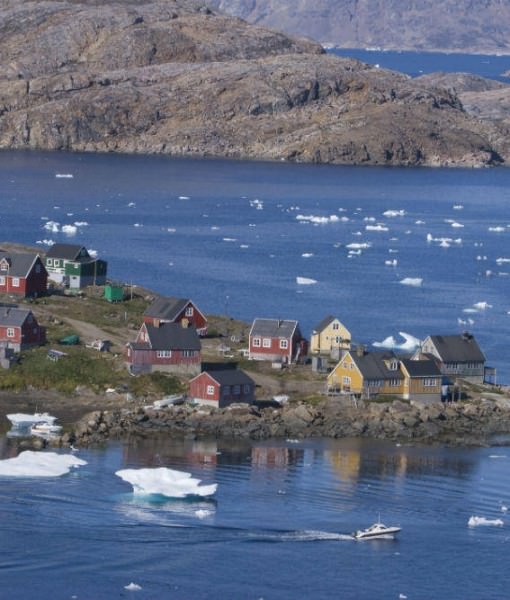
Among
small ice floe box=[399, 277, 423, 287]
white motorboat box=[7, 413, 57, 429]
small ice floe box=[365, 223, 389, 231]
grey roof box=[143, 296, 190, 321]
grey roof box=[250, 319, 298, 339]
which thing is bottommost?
white motorboat box=[7, 413, 57, 429]

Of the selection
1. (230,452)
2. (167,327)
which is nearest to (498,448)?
(230,452)

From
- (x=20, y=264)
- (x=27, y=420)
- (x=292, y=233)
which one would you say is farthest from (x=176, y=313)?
(x=292, y=233)

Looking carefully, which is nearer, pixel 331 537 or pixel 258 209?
pixel 331 537

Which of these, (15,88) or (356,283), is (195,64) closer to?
(15,88)

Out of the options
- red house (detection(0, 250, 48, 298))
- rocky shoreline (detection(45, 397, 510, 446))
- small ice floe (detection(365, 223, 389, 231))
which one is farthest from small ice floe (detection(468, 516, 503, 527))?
small ice floe (detection(365, 223, 389, 231))

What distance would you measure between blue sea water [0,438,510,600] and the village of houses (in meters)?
4.14

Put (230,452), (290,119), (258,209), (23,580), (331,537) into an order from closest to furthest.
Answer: (23,580)
(331,537)
(230,452)
(258,209)
(290,119)

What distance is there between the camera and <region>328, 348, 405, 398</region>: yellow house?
5975 cm

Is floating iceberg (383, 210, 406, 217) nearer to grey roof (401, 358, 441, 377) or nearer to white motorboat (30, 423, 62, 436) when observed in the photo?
grey roof (401, 358, 441, 377)

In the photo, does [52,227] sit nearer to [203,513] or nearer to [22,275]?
[22,275]

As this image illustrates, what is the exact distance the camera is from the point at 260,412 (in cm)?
5706

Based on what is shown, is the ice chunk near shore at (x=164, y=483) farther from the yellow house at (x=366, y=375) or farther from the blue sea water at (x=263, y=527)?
the yellow house at (x=366, y=375)

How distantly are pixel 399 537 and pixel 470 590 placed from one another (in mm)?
3718

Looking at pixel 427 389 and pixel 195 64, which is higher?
pixel 195 64
